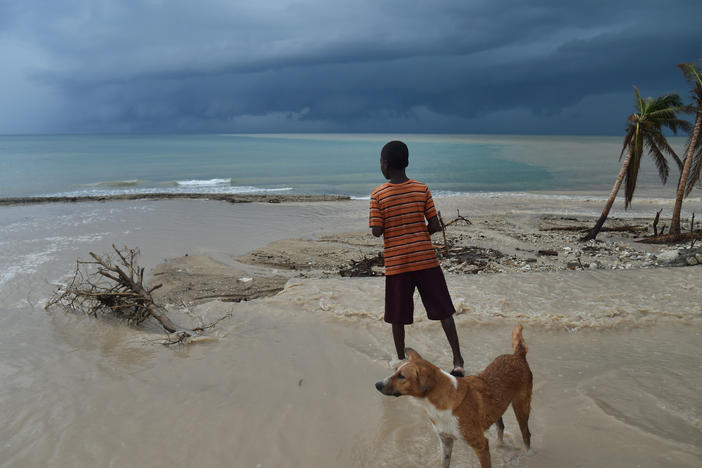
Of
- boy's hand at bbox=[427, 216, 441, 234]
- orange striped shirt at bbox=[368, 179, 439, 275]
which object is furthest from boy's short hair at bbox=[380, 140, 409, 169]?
boy's hand at bbox=[427, 216, 441, 234]

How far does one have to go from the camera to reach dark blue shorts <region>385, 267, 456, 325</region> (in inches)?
152

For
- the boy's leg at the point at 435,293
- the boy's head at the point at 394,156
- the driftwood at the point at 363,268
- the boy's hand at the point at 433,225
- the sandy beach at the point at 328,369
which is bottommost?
the sandy beach at the point at 328,369

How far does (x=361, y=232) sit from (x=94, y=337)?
368 inches

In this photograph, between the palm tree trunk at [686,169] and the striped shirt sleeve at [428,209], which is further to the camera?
the palm tree trunk at [686,169]

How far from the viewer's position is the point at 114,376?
4.36m

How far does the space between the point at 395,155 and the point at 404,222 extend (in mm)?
574

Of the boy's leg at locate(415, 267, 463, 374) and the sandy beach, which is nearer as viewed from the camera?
the sandy beach

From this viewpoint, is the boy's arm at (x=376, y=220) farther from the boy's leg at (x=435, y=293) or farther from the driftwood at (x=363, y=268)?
the driftwood at (x=363, y=268)

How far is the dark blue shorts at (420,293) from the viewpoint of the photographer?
386 centimetres

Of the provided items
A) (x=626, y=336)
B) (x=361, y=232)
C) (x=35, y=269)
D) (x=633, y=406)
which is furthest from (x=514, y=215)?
(x=35, y=269)

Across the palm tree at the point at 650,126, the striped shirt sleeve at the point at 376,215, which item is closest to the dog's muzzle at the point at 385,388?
the striped shirt sleeve at the point at 376,215

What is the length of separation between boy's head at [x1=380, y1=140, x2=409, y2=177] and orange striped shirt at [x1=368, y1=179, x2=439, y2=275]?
0.49ft

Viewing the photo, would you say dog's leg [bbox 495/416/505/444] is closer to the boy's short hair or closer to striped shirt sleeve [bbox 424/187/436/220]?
striped shirt sleeve [bbox 424/187/436/220]

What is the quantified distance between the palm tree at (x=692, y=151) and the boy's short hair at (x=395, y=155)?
39.5 feet
